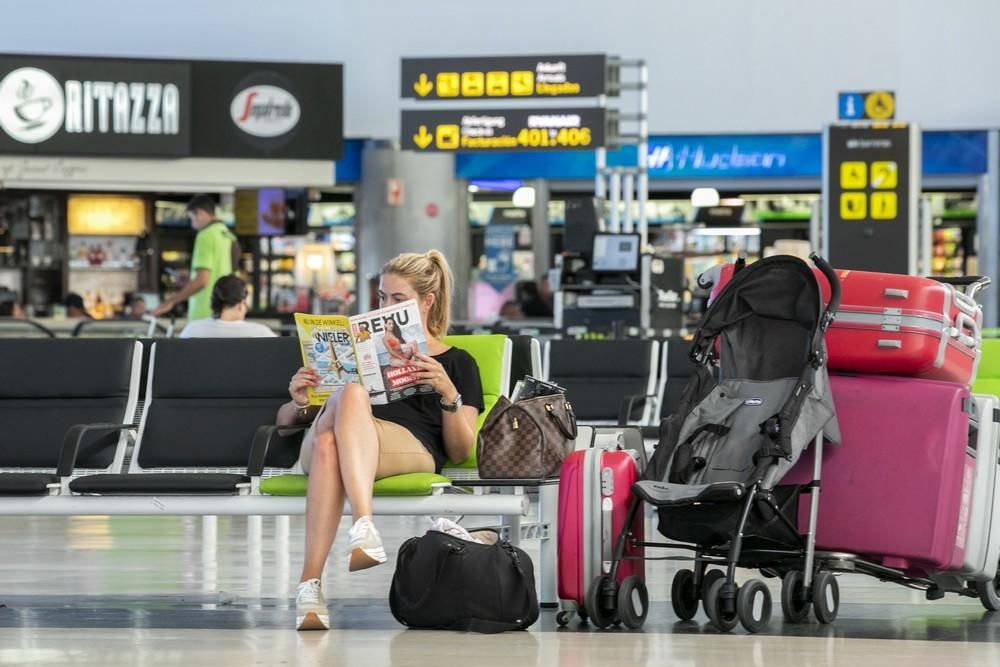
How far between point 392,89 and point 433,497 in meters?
12.7

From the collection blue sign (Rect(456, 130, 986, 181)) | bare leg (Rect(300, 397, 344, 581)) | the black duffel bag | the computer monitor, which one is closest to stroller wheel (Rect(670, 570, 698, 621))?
the black duffel bag

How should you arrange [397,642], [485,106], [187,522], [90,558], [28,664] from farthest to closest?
[485,106] → [187,522] → [90,558] → [397,642] → [28,664]

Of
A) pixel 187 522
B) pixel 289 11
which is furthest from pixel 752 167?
pixel 187 522

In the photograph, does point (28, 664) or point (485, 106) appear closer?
point (28, 664)

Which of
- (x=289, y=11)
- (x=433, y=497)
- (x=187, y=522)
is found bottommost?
(x=187, y=522)

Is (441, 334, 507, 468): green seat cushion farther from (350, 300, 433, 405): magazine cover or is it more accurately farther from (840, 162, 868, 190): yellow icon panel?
(840, 162, 868, 190): yellow icon panel

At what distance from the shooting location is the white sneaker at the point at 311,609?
4.22m

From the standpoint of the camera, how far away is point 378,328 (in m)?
4.52

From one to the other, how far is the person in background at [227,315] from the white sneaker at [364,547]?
11.6 feet

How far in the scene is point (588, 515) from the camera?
451cm

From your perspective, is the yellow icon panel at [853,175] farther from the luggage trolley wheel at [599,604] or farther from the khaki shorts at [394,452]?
the luggage trolley wheel at [599,604]

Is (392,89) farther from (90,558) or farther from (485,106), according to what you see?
(90,558)

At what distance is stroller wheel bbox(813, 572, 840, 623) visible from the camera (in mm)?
4363

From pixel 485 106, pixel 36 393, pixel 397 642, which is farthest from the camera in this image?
pixel 485 106
